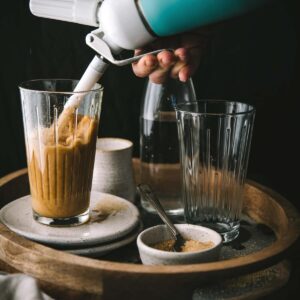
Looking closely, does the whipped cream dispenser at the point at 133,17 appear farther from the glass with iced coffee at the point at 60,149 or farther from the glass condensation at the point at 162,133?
the glass condensation at the point at 162,133

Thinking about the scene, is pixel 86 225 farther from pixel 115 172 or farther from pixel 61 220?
pixel 115 172

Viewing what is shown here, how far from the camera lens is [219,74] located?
1277mm

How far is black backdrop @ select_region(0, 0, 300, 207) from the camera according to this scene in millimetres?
1225

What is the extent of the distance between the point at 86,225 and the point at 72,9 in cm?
32

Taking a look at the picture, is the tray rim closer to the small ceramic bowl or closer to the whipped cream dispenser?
the small ceramic bowl

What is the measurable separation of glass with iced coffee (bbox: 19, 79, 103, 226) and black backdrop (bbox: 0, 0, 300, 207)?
0.35 meters

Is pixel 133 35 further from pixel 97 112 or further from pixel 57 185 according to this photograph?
pixel 57 185

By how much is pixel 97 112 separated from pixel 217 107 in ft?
0.69

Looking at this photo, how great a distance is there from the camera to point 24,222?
0.88 m

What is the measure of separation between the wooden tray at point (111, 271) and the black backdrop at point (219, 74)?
0.49 meters

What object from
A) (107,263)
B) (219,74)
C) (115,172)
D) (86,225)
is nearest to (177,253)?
(107,263)

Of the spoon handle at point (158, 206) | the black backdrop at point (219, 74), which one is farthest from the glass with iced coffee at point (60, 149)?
the black backdrop at point (219, 74)

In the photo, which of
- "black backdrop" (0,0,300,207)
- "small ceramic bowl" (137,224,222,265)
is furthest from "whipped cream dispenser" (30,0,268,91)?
"black backdrop" (0,0,300,207)

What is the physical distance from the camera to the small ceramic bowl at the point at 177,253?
74 cm
